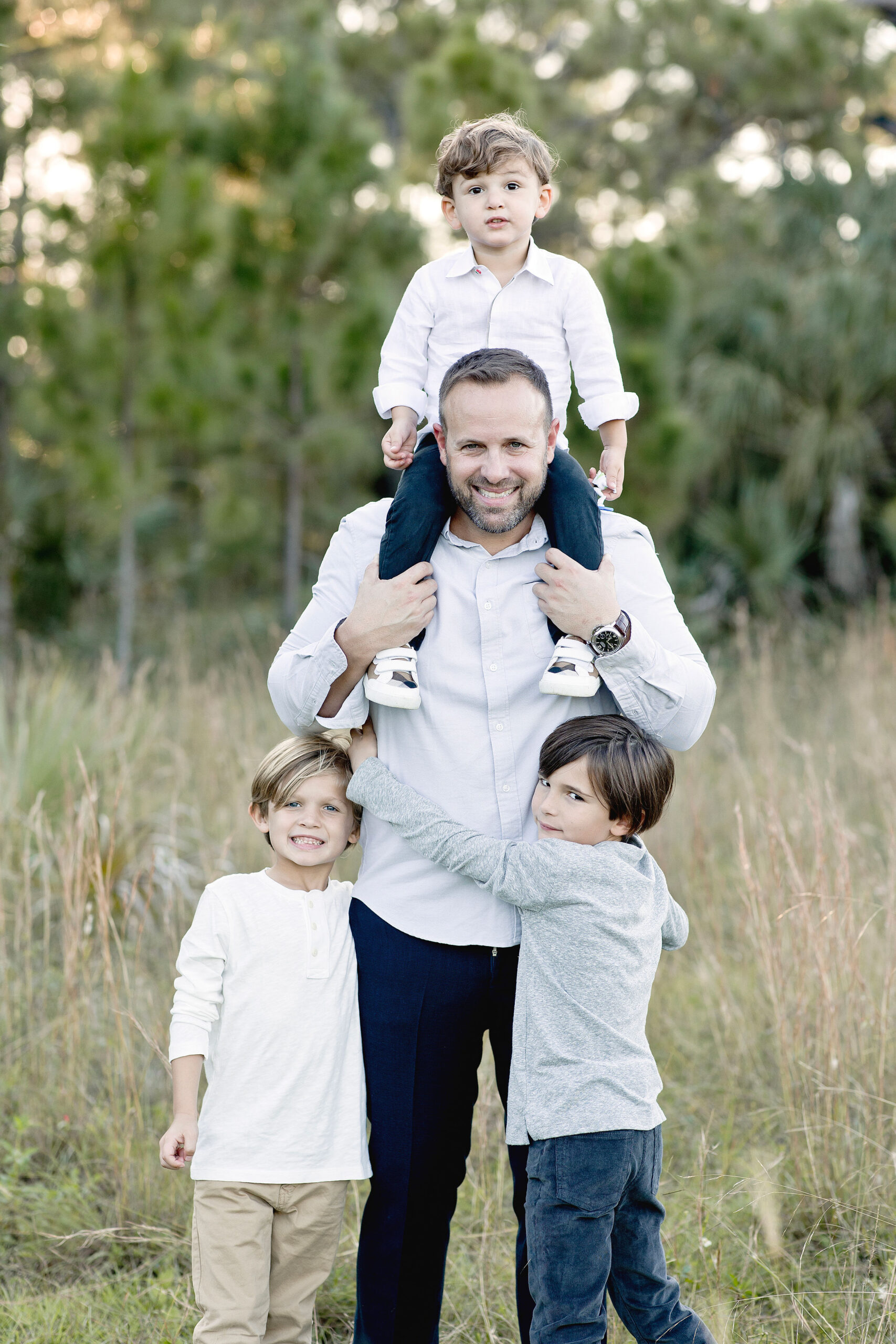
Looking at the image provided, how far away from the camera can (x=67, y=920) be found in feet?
11.1

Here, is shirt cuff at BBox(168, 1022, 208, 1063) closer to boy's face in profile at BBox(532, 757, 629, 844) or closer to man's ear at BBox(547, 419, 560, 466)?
boy's face in profile at BBox(532, 757, 629, 844)

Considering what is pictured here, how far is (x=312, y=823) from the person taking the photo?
2205 mm

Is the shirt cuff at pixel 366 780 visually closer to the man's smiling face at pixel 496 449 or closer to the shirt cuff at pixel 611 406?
the man's smiling face at pixel 496 449

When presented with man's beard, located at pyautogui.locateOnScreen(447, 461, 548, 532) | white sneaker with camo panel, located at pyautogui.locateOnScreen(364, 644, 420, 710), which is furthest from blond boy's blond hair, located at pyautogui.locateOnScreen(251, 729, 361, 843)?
man's beard, located at pyautogui.locateOnScreen(447, 461, 548, 532)

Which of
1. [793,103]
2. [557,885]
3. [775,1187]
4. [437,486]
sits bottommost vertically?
[775,1187]

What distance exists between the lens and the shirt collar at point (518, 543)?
2141 mm

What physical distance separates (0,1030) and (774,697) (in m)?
4.92

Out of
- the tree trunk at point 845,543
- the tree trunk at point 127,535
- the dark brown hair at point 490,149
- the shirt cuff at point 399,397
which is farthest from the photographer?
the tree trunk at point 845,543

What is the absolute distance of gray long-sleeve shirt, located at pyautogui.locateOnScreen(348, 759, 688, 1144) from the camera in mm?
1923

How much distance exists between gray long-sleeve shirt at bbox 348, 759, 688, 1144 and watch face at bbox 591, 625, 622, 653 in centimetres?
32

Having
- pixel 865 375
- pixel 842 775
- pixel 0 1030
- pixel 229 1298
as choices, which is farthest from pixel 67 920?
pixel 865 375

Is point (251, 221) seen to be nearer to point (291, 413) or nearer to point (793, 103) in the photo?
point (291, 413)

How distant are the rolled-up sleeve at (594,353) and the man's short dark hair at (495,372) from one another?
1.59 ft

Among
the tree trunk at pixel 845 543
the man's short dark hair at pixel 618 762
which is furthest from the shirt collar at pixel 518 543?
the tree trunk at pixel 845 543
